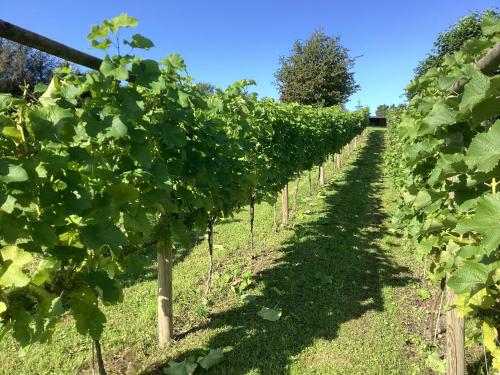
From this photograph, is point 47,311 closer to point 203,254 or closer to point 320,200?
point 203,254

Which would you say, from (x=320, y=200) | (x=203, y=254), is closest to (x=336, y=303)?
(x=203, y=254)

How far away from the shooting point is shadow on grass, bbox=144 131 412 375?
12.0 feet

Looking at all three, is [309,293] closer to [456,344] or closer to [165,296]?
[165,296]

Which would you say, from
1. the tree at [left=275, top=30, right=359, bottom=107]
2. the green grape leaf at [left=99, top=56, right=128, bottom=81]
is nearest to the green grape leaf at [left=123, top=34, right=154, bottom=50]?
the green grape leaf at [left=99, top=56, right=128, bottom=81]

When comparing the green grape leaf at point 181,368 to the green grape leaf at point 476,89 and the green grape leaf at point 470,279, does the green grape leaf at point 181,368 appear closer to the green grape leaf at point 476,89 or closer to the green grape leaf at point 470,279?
the green grape leaf at point 470,279

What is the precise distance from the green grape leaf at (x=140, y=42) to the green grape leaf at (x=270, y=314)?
3075 millimetres

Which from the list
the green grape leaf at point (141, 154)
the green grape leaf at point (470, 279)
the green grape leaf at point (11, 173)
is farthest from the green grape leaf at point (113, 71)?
the green grape leaf at point (470, 279)

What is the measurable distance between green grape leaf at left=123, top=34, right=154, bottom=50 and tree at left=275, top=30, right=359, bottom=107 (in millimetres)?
40226

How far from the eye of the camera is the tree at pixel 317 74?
1656 inches

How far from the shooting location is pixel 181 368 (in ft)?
10.8

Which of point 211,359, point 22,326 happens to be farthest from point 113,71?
point 211,359

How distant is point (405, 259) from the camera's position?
6.19m

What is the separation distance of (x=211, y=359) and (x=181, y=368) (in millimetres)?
270

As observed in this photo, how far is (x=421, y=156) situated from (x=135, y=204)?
132 cm
